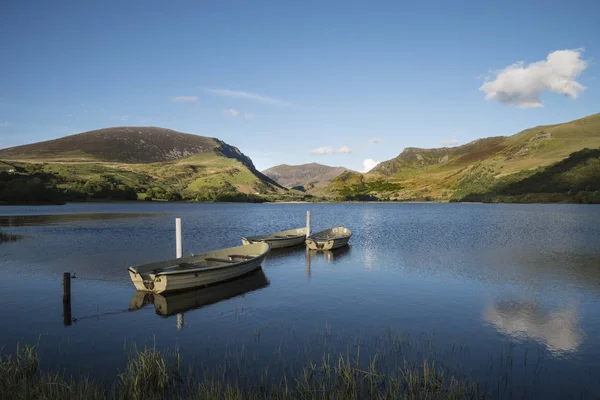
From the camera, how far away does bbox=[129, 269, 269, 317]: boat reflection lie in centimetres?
2052

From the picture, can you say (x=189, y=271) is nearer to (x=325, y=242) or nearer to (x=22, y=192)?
(x=325, y=242)

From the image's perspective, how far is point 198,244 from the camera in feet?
153

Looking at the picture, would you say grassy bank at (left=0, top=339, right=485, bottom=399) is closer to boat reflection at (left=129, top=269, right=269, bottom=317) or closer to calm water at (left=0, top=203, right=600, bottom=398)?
calm water at (left=0, top=203, right=600, bottom=398)

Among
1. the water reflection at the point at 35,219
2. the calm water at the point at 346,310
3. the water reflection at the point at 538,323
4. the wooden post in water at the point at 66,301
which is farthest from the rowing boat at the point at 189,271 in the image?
the water reflection at the point at 35,219

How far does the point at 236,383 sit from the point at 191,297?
1299 cm

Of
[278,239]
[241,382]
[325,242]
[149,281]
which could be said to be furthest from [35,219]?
[241,382]

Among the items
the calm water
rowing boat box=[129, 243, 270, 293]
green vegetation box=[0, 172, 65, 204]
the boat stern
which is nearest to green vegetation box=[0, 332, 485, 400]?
the calm water

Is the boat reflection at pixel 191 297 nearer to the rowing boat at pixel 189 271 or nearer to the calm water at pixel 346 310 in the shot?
the calm water at pixel 346 310

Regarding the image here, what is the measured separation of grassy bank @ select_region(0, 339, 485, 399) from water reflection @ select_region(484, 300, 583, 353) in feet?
19.4

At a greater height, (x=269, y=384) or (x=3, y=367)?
(x=3, y=367)

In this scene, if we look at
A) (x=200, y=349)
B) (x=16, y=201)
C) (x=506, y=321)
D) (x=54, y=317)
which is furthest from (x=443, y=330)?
(x=16, y=201)

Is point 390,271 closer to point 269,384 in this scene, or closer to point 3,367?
point 269,384

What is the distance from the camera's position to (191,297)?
22594 mm

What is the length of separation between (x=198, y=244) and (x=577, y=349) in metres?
39.4
